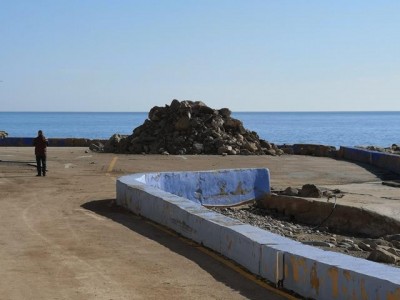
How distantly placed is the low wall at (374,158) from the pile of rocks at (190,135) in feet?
13.5

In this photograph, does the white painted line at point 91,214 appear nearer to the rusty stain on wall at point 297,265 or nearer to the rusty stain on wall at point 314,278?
the rusty stain on wall at point 297,265

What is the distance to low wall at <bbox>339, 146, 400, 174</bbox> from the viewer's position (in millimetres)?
29038

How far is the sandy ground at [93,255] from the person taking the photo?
8.59 m

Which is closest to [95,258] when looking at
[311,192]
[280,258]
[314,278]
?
[280,258]

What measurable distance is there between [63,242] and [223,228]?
9.11 feet

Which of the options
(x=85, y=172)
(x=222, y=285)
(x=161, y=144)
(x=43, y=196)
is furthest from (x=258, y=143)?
(x=222, y=285)

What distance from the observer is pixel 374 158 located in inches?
1280

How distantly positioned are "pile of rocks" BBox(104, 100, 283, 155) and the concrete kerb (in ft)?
78.3

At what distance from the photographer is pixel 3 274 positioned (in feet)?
30.5

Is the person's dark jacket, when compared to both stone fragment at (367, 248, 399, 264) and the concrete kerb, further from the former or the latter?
stone fragment at (367, 248, 399, 264)

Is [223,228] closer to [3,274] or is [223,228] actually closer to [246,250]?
[246,250]

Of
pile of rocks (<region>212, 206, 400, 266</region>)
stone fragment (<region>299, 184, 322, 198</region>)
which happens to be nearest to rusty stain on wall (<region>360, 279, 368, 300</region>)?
pile of rocks (<region>212, 206, 400, 266</region>)

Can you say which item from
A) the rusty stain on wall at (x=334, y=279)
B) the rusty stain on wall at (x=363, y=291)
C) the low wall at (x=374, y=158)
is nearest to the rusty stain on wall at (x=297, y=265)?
the rusty stain on wall at (x=334, y=279)

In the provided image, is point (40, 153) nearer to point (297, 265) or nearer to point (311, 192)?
point (311, 192)
